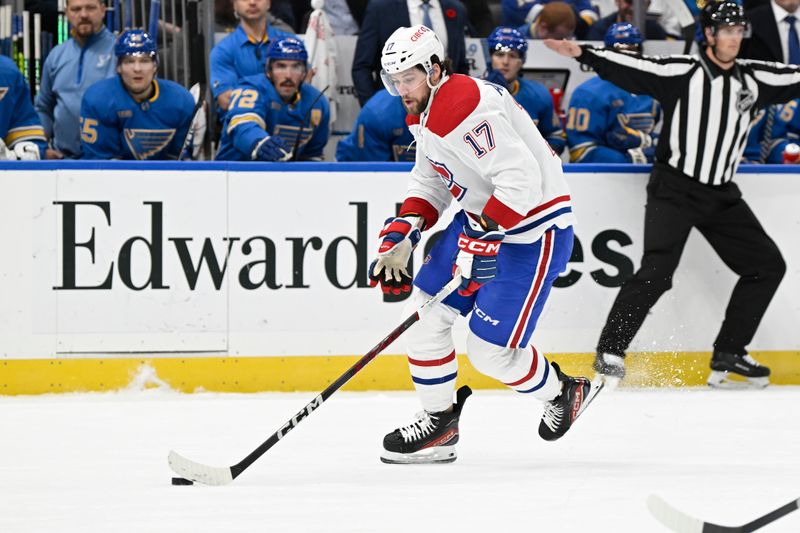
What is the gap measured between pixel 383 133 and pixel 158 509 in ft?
A: 9.05

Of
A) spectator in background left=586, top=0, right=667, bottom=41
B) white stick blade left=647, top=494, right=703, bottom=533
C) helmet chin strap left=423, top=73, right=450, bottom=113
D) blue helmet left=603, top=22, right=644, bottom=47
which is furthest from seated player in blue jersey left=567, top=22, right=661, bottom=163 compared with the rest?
white stick blade left=647, top=494, right=703, bottom=533

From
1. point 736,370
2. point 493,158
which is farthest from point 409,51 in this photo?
point 736,370

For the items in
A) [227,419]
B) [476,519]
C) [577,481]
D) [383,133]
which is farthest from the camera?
[383,133]

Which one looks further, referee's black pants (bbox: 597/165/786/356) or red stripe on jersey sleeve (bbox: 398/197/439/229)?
referee's black pants (bbox: 597/165/786/356)

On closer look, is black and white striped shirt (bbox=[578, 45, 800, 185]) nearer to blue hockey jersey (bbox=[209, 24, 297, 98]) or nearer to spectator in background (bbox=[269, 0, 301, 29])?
blue hockey jersey (bbox=[209, 24, 297, 98])

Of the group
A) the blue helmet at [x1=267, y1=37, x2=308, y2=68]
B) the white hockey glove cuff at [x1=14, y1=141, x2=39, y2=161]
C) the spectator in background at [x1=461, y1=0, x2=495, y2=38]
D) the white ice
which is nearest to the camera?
the white ice

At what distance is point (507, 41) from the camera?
5.47 meters

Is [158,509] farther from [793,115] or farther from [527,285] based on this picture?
[793,115]

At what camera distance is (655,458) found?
3.76 metres

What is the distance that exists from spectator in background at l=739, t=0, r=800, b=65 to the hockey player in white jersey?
8.99 feet

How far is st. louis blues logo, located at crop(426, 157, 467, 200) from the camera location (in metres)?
3.56

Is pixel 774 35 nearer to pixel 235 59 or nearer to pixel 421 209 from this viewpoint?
pixel 235 59

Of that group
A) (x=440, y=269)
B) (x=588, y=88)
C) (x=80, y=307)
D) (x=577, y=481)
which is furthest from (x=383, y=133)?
(x=577, y=481)

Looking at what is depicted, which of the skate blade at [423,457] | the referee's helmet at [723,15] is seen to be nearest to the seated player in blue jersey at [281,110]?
the referee's helmet at [723,15]
